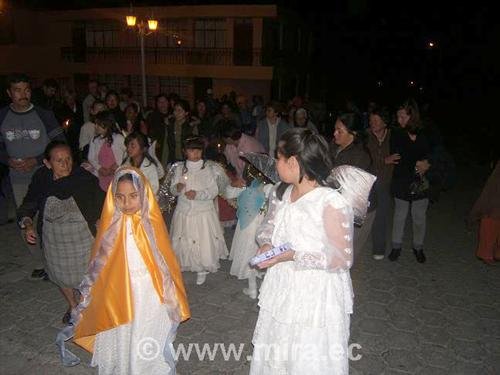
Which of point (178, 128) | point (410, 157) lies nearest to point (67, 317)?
point (178, 128)

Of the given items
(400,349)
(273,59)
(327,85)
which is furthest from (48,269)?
(327,85)

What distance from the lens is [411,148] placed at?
595 centimetres

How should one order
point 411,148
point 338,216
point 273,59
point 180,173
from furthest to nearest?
point 273,59 → point 411,148 → point 180,173 → point 338,216

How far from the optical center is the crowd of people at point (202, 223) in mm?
2848

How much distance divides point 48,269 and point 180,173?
1851mm

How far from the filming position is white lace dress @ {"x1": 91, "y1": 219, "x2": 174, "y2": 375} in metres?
3.48

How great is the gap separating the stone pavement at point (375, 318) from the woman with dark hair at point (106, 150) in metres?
1.60

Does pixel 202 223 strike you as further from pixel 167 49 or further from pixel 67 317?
pixel 167 49

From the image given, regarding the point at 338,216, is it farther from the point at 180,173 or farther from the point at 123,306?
the point at 180,173

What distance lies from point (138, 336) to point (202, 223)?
2.16m

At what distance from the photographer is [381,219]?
20.5 feet

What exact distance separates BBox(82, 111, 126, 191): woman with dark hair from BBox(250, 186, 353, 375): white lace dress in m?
3.84

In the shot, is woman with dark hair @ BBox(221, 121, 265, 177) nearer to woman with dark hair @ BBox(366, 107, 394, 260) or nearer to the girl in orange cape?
woman with dark hair @ BBox(366, 107, 394, 260)

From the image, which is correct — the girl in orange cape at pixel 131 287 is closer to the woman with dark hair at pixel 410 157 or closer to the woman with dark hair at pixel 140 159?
the woman with dark hair at pixel 140 159
